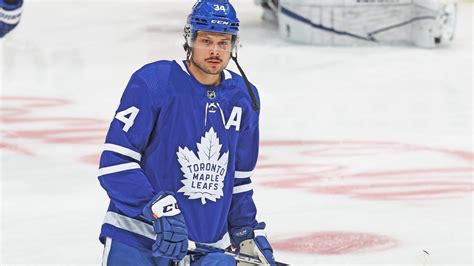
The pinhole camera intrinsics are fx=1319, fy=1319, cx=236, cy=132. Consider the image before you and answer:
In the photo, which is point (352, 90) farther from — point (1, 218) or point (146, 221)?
point (146, 221)

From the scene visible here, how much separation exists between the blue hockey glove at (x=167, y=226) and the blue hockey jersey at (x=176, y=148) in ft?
0.24

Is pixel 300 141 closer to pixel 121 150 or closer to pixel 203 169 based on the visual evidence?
pixel 203 169

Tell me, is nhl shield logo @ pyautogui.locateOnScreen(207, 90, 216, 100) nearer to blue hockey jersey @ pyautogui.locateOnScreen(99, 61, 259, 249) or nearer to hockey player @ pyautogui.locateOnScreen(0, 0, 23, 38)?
blue hockey jersey @ pyautogui.locateOnScreen(99, 61, 259, 249)

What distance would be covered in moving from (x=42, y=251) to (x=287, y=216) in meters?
1.38

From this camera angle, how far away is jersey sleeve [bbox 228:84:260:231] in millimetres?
3910

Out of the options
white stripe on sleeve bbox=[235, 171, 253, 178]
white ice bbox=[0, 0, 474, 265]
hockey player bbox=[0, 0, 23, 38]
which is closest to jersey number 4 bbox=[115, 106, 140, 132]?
white stripe on sleeve bbox=[235, 171, 253, 178]

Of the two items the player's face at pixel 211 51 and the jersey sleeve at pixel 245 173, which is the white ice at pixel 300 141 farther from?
the player's face at pixel 211 51

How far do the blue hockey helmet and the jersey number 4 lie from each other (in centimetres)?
31

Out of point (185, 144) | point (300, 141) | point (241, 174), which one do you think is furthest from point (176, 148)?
point (300, 141)

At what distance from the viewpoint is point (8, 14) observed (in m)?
6.17

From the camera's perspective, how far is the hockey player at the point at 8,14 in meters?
6.17

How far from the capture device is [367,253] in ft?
19.9

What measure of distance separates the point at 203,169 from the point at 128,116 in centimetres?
29

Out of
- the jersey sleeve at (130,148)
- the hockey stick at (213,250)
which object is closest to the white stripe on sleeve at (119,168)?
the jersey sleeve at (130,148)
